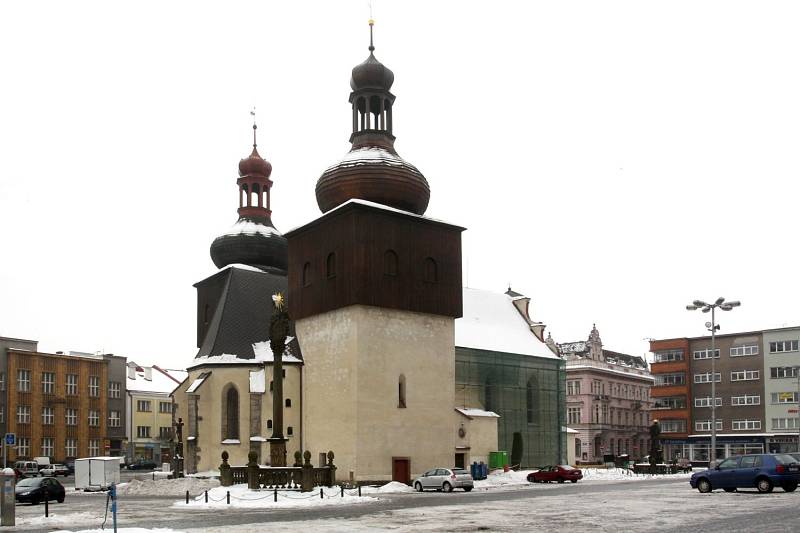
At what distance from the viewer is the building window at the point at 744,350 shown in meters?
91.0

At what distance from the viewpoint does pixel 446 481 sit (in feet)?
145

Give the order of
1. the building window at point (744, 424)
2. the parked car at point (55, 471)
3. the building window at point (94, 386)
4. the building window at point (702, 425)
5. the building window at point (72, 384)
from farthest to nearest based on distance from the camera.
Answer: the building window at point (702, 425), the building window at point (94, 386), the building window at point (744, 424), the building window at point (72, 384), the parked car at point (55, 471)

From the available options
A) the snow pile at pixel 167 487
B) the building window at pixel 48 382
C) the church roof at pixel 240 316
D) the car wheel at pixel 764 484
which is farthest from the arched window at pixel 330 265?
the building window at pixel 48 382

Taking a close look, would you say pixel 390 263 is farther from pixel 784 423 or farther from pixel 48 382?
pixel 784 423

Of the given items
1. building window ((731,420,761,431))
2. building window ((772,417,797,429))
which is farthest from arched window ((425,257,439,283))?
building window ((731,420,761,431))

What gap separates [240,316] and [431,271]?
12.7 m

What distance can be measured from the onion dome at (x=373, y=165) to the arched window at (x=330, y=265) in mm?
3123

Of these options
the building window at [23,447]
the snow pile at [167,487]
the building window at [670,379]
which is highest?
the building window at [670,379]

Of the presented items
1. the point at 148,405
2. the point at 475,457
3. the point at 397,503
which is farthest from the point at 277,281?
the point at 148,405

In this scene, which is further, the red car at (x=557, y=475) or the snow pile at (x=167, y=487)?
the red car at (x=557, y=475)

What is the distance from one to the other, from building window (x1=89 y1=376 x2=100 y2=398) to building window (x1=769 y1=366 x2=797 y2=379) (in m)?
64.9

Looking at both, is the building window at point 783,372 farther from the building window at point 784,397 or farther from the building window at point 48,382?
the building window at point 48,382

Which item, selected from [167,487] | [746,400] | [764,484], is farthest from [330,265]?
[746,400]

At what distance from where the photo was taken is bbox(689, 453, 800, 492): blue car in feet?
109
